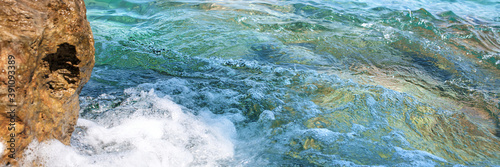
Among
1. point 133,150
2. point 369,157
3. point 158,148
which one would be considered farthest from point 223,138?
point 369,157

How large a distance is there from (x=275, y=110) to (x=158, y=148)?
118 cm

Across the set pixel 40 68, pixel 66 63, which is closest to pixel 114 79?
pixel 66 63

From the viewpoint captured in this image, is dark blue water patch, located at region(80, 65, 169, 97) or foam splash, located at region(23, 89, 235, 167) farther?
dark blue water patch, located at region(80, 65, 169, 97)

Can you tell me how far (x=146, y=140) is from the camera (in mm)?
2307

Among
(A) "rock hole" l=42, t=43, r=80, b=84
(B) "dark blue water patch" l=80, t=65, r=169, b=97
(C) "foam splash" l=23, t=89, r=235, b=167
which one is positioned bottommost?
(C) "foam splash" l=23, t=89, r=235, b=167

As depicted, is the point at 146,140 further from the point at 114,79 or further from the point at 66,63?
the point at 114,79

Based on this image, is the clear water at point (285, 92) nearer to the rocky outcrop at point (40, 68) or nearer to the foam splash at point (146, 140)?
the foam splash at point (146, 140)

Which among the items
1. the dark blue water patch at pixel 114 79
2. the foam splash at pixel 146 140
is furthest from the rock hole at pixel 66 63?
the dark blue water patch at pixel 114 79

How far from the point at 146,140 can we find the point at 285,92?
1.61m

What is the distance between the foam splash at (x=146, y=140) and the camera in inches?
73.7

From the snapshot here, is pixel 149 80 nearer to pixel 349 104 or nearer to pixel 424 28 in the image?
pixel 349 104

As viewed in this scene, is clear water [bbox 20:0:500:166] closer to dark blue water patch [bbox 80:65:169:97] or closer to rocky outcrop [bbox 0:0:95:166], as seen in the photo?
dark blue water patch [bbox 80:65:169:97]

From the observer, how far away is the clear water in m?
2.33

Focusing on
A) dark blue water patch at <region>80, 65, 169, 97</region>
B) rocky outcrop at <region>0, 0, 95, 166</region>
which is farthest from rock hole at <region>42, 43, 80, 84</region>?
dark blue water patch at <region>80, 65, 169, 97</region>
